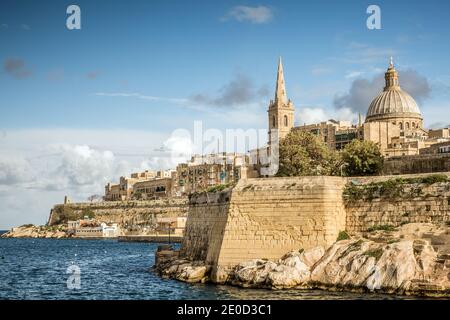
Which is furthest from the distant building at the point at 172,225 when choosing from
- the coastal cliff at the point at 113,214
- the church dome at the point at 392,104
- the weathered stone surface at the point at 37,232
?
the church dome at the point at 392,104

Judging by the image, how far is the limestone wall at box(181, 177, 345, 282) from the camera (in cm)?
2947

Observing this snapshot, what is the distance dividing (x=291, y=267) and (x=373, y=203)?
5627 mm

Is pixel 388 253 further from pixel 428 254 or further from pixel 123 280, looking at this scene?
pixel 123 280

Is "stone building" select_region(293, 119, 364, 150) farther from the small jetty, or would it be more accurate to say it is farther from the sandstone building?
the small jetty

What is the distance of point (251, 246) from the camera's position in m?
30.2

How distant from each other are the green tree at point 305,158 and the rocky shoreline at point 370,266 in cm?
1517

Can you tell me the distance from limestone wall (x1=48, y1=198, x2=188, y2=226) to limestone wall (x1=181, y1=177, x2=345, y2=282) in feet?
236

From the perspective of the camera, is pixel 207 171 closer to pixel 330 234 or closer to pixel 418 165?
pixel 418 165

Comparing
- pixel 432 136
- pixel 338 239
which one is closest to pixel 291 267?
pixel 338 239

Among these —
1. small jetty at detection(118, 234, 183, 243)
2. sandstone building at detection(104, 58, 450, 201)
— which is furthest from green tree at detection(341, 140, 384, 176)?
small jetty at detection(118, 234, 183, 243)

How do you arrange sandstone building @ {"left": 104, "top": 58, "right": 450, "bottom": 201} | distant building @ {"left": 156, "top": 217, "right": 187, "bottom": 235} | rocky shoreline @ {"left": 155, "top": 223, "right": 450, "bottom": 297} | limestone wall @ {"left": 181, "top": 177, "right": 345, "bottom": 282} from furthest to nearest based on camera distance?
distant building @ {"left": 156, "top": 217, "right": 187, "bottom": 235} < sandstone building @ {"left": 104, "top": 58, "right": 450, "bottom": 201} < limestone wall @ {"left": 181, "top": 177, "right": 345, "bottom": 282} < rocky shoreline @ {"left": 155, "top": 223, "right": 450, "bottom": 297}

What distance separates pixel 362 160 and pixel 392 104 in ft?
158

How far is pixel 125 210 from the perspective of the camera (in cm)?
11950

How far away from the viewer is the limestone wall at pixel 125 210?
10769 centimetres
